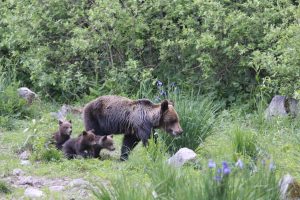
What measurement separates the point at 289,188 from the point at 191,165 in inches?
A: 59.4

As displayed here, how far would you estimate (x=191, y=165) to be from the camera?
845cm

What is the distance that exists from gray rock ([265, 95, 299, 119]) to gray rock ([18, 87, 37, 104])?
4.67 meters

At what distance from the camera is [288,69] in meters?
11.8

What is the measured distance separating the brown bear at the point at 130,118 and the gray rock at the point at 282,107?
2725 mm

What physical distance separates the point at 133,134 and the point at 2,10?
21.6 feet

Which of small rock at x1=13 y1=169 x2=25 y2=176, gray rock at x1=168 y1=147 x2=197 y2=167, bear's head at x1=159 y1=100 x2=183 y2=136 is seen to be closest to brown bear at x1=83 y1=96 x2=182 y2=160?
bear's head at x1=159 y1=100 x2=183 y2=136

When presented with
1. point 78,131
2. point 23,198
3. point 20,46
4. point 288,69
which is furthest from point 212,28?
point 23,198

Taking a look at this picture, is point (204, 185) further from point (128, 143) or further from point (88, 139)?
point (128, 143)

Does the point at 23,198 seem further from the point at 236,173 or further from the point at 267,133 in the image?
the point at 267,133

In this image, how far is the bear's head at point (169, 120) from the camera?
9914 mm

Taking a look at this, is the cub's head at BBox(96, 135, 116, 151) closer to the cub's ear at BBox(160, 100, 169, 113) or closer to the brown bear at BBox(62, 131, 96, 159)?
the brown bear at BBox(62, 131, 96, 159)

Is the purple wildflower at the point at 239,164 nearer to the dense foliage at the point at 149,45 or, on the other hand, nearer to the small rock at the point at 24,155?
the small rock at the point at 24,155

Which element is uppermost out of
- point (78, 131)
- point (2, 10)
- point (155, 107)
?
point (2, 10)

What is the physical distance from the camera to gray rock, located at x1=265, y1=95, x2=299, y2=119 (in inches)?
484
